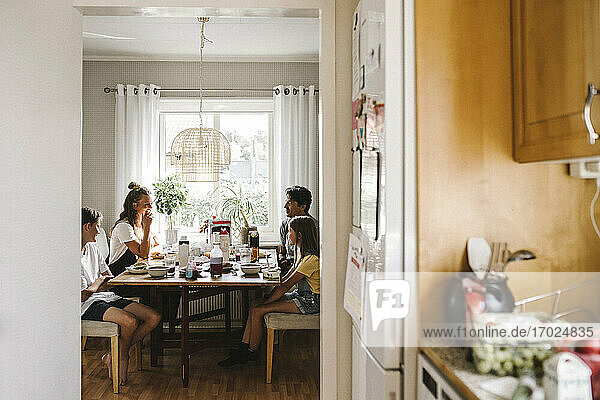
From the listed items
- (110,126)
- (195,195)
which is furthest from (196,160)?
(110,126)

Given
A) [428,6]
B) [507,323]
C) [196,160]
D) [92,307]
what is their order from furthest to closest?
1. [196,160]
2. [92,307]
3. [428,6]
4. [507,323]

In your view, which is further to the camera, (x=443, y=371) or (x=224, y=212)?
(x=224, y=212)

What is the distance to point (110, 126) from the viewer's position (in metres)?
5.54

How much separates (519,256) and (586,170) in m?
0.32

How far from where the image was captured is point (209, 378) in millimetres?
4125

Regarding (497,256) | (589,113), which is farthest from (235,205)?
(589,113)

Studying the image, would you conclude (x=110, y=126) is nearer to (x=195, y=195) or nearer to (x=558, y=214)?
(x=195, y=195)

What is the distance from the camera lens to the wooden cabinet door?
1346 millimetres

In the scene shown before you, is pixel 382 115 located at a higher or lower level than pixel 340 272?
higher

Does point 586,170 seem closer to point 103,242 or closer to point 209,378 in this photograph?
point 209,378

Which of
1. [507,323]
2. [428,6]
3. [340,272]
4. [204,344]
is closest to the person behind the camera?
[507,323]

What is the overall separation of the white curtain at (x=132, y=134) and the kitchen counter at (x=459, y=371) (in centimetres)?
433

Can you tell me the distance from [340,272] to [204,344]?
1.93 m

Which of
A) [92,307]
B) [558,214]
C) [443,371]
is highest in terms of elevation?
[558,214]
